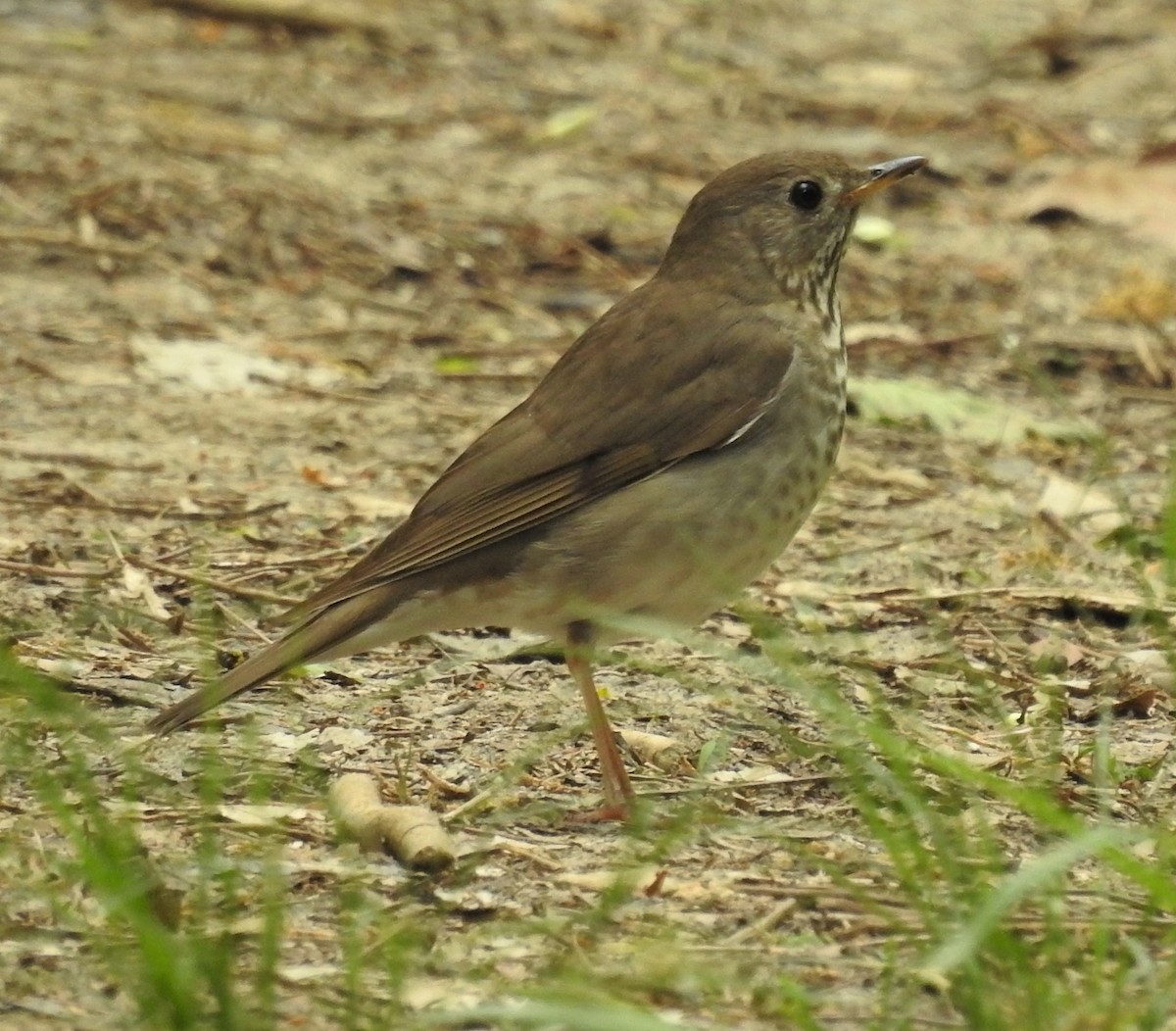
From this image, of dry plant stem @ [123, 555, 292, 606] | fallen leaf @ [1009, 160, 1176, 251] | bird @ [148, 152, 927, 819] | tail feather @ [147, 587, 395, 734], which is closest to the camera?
tail feather @ [147, 587, 395, 734]

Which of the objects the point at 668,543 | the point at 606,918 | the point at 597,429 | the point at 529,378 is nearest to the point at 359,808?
the point at 606,918

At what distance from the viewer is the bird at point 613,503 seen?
16.0 ft

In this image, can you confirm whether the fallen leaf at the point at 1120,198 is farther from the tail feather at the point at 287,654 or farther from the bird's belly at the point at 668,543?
the tail feather at the point at 287,654

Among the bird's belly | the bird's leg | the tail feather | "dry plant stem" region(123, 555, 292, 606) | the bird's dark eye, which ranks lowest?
"dry plant stem" region(123, 555, 292, 606)

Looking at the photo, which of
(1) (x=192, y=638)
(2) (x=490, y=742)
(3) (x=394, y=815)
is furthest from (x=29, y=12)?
(3) (x=394, y=815)

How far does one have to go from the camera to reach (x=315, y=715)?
5074 mm

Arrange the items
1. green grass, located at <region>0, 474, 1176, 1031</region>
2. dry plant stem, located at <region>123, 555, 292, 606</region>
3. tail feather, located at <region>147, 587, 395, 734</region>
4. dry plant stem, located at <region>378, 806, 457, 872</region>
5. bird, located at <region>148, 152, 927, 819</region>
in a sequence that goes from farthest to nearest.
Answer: dry plant stem, located at <region>123, 555, 292, 606</region>
bird, located at <region>148, 152, 927, 819</region>
tail feather, located at <region>147, 587, 395, 734</region>
dry plant stem, located at <region>378, 806, 457, 872</region>
green grass, located at <region>0, 474, 1176, 1031</region>

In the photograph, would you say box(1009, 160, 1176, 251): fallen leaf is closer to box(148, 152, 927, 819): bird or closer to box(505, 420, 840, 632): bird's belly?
box(148, 152, 927, 819): bird

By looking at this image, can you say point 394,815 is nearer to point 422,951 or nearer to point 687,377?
point 422,951

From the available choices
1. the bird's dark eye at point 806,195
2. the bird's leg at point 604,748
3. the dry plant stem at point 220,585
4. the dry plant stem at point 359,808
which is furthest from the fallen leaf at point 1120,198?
the dry plant stem at point 359,808

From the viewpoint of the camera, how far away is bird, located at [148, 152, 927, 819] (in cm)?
489

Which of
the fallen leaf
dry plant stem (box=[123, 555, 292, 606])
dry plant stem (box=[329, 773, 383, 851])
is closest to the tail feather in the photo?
dry plant stem (box=[329, 773, 383, 851])

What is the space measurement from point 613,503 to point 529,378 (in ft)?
9.66

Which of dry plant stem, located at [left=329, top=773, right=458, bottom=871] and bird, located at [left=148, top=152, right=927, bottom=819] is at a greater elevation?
bird, located at [left=148, top=152, right=927, bottom=819]
